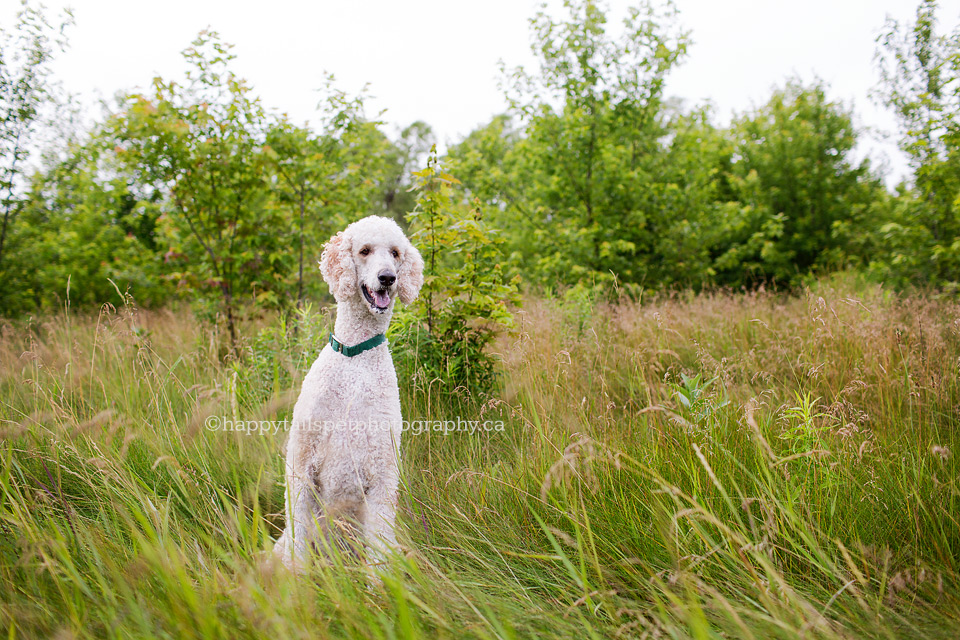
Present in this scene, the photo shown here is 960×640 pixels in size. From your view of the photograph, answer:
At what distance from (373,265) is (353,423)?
31.2 inches

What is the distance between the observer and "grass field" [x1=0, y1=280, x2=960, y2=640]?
1336 millimetres

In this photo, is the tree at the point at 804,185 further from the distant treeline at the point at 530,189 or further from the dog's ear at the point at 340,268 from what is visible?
the dog's ear at the point at 340,268

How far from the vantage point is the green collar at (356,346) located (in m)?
2.31

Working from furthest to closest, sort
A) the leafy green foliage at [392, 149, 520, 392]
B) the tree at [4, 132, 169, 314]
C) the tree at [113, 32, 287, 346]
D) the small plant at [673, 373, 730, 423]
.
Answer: the tree at [4, 132, 169, 314] < the tree at [113, 32, 287, 346] < the leafy green foliage at [392, 149, 520, 392] < the small plant at [673, 373, 730, 423]

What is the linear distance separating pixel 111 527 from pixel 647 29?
980 centimetres

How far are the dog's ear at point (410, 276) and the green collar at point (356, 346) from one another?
1.02ft

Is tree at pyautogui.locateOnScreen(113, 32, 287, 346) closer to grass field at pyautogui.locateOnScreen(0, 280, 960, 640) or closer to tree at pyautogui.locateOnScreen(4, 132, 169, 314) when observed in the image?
tree at pyautogui.locateOnScreen(4, 132, 169, 314)

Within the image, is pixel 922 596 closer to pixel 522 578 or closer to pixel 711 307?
pixel 522 578

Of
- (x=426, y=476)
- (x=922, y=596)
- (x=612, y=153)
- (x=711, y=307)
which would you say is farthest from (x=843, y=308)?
(x=612, y=153)

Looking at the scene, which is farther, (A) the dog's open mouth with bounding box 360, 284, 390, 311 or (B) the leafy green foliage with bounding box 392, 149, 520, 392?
(B) the leafy green foliage with bounding box 392, 149, 520, 392

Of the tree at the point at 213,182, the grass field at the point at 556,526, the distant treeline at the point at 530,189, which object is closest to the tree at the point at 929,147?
the distant treeline at the point at 530,189

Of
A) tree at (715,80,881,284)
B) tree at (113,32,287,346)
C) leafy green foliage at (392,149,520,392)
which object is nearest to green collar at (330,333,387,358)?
leafy green foliage at (392,149,520,392)

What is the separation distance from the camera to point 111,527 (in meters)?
2.03

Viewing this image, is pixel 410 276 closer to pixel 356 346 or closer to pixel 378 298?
pixel 378 298
